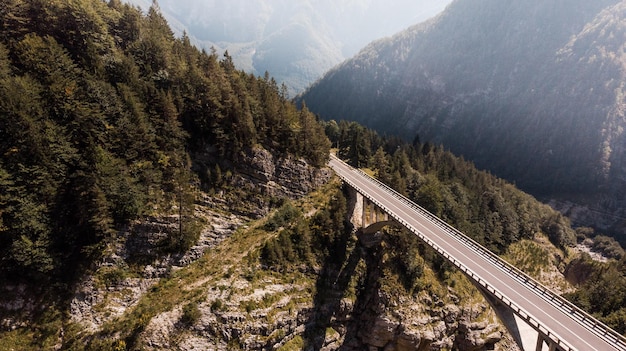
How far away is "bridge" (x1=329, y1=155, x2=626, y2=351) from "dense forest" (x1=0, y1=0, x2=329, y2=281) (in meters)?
33.7

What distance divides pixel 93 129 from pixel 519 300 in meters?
57.2

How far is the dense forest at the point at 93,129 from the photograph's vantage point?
32000 mm

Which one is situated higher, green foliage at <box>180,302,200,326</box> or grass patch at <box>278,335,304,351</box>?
green foliage at <box>180,302,200,326</box>

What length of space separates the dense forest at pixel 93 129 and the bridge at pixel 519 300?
110 feet

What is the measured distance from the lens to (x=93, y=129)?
37.2 m

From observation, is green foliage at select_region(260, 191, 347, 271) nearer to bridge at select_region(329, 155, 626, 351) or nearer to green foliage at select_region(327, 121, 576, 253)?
bridge at select_region(329, 155, 626, 351)

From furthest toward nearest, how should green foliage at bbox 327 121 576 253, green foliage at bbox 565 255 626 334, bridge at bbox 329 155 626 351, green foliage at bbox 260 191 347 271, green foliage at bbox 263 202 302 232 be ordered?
green foliage at bbox 327 121 576 253 → green foliage at bbox 565 255 626 334 → green foliage at bbox 263 202 302 232 → green foliage at bbox 260 191 347 271 → bridge at bbox 329 155 626 351

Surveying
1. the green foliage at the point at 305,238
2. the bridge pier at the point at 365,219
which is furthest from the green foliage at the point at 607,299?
the green foliage at the point at 305,238

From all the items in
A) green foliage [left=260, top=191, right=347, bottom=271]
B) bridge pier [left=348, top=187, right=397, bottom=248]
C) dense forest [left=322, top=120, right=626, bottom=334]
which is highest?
dense forest [left=322, top=120, right=626, bottom=334]

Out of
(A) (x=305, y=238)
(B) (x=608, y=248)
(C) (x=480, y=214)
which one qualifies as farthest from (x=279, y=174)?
(B) (x=608, y=248)

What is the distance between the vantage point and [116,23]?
52.4m

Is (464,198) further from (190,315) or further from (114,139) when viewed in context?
(114,139)

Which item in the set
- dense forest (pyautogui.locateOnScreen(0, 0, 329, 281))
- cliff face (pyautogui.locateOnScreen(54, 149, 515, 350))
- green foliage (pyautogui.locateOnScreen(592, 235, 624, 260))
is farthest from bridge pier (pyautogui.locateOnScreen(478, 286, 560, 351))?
green foliage (pyautogui.locateOnScreen(592, 235, 624, 260))

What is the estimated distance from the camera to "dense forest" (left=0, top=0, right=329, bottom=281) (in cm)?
3200
